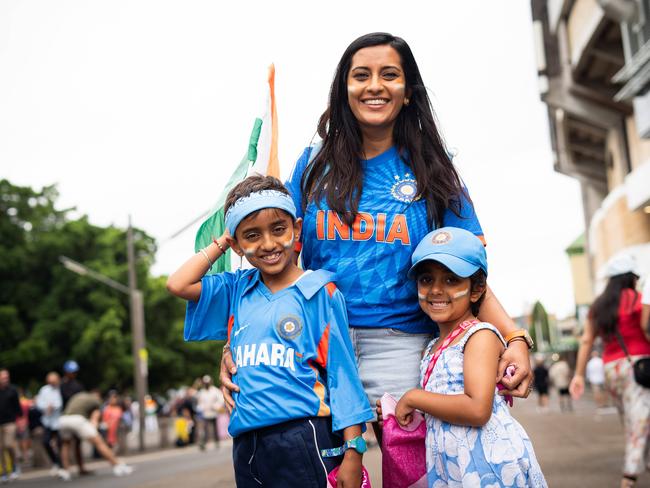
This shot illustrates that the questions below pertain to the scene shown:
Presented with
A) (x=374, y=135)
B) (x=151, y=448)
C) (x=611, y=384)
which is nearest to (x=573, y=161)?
(x=151, y=448)

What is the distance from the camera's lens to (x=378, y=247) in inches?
130

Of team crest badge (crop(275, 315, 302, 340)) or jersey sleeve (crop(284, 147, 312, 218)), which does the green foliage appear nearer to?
jersey sleeve (crop(284, 147, 312, 218))

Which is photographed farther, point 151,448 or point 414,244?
point 151,448

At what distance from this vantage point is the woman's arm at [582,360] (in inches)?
269

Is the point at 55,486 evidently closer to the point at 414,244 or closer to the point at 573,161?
the point at 414,244

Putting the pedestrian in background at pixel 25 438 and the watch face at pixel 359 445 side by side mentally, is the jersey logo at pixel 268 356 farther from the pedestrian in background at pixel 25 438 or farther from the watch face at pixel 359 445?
the pedestrian in background at pixel 25 438

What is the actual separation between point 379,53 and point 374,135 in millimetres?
329

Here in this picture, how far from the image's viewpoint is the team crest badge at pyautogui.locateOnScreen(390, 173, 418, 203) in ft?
11.1

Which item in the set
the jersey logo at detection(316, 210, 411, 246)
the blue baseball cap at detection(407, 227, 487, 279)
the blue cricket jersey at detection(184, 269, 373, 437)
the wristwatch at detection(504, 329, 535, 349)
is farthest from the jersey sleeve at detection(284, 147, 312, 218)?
the wristwatch at detection(504, 329, 535, 349)

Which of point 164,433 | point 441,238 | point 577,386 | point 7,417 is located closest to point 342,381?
point 441,238

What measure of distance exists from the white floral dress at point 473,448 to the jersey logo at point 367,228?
456 millimetres

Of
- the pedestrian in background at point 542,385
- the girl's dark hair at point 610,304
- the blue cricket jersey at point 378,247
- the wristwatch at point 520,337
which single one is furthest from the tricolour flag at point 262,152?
the pedestrian in background at point 542,385

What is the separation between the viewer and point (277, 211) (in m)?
3.21

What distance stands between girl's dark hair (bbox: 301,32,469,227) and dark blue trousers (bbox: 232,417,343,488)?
0.79 metres
